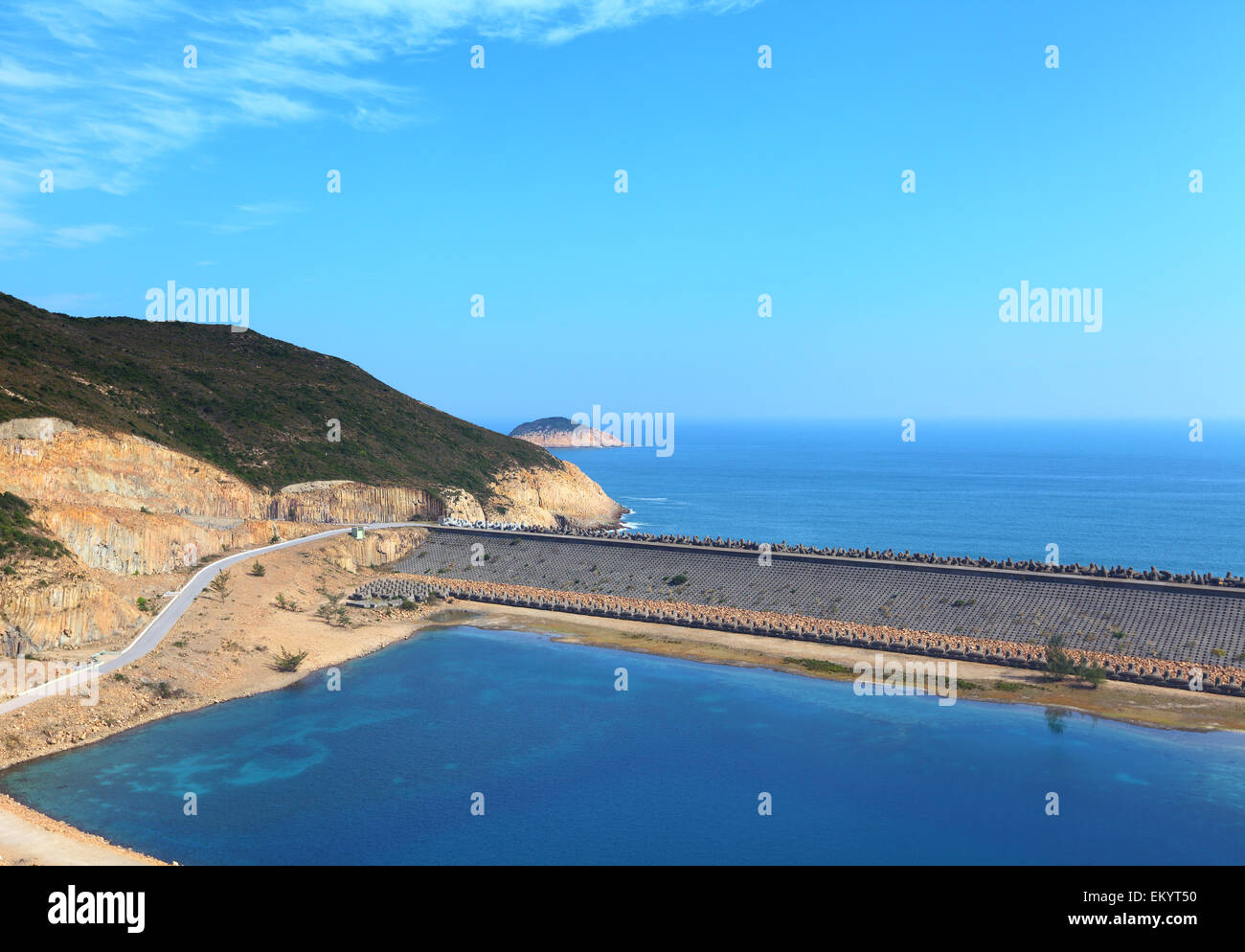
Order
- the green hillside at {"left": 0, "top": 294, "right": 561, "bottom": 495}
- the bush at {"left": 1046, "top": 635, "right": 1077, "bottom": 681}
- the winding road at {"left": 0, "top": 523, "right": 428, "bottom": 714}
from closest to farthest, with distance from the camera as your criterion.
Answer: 1. the winding road at {"left": 0, "top": 523, "right": 428, "bottom": 714}
2. the bush at {"left": 1046, "top": 635, "right": 1077, "bottom": 681}
3. the green hillside at {"left": 0, "top": 294, "right": 561, "bottom": 495}

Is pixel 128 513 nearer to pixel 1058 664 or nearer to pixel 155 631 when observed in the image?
pixel 155 631

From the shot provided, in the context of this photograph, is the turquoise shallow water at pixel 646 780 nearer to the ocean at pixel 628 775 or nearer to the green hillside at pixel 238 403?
the ocean at pixel 628 775

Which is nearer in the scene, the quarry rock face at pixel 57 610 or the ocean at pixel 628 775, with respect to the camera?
the ocean at pixel 628 775

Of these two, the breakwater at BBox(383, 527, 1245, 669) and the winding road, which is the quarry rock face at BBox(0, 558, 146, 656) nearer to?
the winding road

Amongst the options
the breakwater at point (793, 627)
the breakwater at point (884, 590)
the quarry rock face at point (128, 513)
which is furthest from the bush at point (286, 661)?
the breakwater at point (884, 590)

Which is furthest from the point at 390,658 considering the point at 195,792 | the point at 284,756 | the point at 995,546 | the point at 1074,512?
the point at 1074,512

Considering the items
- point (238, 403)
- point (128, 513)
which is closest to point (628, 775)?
point (128, 513)

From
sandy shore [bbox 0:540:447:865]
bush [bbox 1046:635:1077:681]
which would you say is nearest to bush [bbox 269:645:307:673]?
sandy shore [bbox 0:540:447:865]
